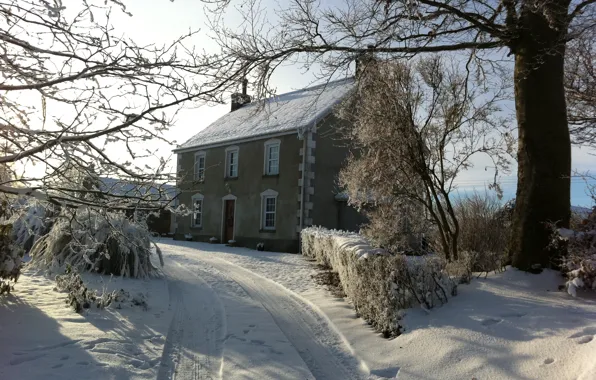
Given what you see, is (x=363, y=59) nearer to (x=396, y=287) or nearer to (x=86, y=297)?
(x=396, y=287)

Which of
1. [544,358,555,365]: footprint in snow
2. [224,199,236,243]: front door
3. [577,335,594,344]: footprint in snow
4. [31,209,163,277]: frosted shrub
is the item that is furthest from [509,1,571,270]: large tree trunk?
[224,199,236,243]: front door

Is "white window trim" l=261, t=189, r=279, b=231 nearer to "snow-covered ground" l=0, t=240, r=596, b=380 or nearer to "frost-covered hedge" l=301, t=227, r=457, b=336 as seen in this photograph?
"snow-covered ground" l=0, t=240, r=596, b=380

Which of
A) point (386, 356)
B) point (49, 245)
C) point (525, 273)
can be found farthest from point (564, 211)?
point (49, 245)

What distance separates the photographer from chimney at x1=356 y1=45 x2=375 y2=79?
7.54 meters

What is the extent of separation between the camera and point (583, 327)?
427 centimetres

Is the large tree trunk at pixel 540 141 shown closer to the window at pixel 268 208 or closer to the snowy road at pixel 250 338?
the snowy road at pixel 250 338

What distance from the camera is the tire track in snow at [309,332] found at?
4879 millimetres

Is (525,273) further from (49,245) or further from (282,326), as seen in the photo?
(49,245)

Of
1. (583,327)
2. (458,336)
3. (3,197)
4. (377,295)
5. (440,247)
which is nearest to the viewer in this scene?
(583,327)

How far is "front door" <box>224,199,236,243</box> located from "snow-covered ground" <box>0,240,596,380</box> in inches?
628

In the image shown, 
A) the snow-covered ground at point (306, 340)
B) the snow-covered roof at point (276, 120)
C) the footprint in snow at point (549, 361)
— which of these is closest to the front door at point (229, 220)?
the snow-covered roof at point (276, 120)

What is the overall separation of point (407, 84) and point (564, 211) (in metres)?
4.16

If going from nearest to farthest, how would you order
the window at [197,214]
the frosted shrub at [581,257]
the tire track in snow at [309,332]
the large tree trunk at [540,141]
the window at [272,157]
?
1. the tire track in snow at [309,332]
2. the frosted shrub at [581,257]
3. the large tree trunk at [540,141]
4. the window at [272,157]
5. the window at [197,214]

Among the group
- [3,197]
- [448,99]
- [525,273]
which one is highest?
[448,99]
